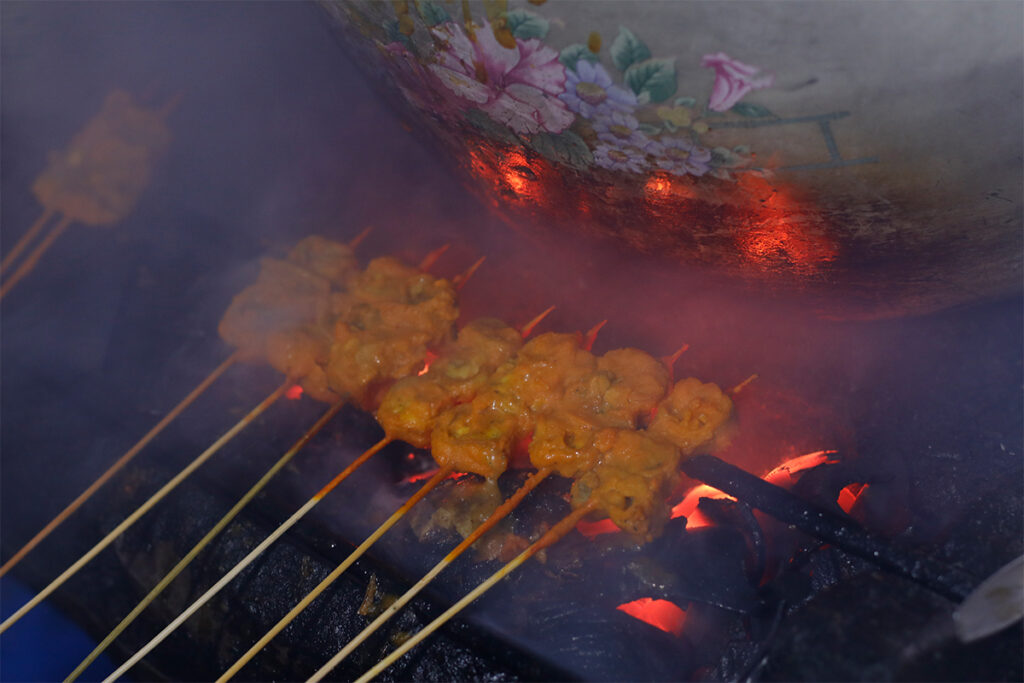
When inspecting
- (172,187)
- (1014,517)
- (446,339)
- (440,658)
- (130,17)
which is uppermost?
(130,17)

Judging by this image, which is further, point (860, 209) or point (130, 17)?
point (130, 17)

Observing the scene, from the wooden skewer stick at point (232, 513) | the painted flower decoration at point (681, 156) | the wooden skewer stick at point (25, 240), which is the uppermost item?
the wooden skewer stick at point (25, 240)

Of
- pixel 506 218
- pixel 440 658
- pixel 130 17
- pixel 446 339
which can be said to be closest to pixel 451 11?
pixel 506 218

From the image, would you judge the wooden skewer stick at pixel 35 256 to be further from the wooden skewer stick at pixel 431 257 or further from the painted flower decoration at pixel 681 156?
the painted flower decoration at pixel 681 156

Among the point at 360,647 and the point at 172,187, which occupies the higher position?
the point at 172,187

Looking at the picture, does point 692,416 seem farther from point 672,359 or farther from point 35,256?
point 35,256

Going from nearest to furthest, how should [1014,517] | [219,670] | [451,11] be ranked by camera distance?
[451,11], [1014,517], [219,670]

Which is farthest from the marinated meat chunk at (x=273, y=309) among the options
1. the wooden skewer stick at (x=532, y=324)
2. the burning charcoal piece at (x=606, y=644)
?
the burning charcoal piece at (x=606, y=644)

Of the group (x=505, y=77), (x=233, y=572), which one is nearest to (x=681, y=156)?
(x=505, y=77)

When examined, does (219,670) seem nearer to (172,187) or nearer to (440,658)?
(440,658)
